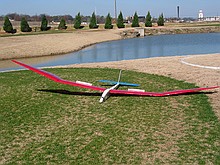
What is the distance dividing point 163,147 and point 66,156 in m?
2.48

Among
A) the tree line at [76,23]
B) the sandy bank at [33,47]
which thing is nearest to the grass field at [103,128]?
the sandy bank at [33,47]

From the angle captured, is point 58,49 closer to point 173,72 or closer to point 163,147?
point 173,72

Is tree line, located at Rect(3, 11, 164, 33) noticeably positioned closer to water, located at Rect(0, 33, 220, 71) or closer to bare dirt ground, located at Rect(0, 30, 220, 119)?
bare dirt ground, located at Rect(0, 30, 220, 119)

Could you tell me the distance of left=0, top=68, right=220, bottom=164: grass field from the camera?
7.05m

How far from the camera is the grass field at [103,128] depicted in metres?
7.05

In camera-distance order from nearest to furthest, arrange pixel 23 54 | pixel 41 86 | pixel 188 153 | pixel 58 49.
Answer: pixel 188 153
pixel 41 86
pixel 23 54
pixel 58 49

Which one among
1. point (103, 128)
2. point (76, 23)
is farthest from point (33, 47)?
point (76, 23)

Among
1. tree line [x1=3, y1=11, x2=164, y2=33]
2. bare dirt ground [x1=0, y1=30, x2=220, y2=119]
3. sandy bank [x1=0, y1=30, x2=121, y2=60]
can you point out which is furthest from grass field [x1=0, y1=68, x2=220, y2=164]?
tree line [x1=3, y1=11, x2=164, y2=33]

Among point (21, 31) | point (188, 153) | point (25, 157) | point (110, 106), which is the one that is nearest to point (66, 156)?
point (25, 157)

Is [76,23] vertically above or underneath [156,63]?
above

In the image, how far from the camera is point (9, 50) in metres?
35.6

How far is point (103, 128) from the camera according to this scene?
869 cm

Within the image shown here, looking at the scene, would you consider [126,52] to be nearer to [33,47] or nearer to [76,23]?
[33,47]

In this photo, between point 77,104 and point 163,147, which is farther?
point 77,104
